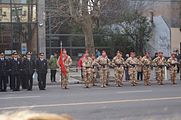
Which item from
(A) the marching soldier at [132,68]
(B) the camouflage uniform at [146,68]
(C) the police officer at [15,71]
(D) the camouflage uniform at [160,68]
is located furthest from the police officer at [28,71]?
(D) the camouflage uniform at [160,68]

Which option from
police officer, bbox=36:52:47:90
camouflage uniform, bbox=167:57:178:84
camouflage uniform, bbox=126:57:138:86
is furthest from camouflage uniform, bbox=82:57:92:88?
camouflage uniform, bbox=167:57:178:84

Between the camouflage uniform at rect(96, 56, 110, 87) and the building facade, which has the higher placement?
the building facade

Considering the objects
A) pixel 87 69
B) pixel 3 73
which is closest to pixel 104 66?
Result: pixel 87 69

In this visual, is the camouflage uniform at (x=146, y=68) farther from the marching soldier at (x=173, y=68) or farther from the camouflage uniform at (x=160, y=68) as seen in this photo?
the marching soldier at (x=173, y=68)

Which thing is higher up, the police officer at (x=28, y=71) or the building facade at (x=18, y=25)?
the building facade at (x=18, y=25)

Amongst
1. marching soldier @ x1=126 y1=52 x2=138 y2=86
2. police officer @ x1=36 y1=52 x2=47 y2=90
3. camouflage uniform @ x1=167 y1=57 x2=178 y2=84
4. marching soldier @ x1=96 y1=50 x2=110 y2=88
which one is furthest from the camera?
camouflage uniform @ x1=167 y1=57 x2=178 y2=84

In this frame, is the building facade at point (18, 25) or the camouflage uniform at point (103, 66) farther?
the building facade at point (18, 25)

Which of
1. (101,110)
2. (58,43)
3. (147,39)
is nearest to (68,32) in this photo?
(58,43)

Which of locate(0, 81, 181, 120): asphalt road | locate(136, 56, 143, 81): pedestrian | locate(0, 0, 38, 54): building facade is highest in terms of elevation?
locate(0, 0, 38, 54): building facade

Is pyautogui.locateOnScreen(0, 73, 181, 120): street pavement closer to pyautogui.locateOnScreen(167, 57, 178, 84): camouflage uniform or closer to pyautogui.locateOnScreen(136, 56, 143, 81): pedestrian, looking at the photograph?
pyautogui.locateOnScreen(167, 57, 178, 84): camouflage uniform

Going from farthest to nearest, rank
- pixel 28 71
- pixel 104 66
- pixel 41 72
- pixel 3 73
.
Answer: pixel 104 66 < pixel 41 72 < pixel 28 71 < pixel 3 73

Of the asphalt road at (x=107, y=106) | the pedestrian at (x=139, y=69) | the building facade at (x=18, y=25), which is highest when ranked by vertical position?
the building facade at (x=18, y=25)

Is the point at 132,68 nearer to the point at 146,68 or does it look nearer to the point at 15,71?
the point at 146,68

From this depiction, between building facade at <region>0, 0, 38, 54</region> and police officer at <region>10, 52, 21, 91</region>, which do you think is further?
building facade at <region>0, 0, 38, 54</region>
